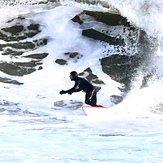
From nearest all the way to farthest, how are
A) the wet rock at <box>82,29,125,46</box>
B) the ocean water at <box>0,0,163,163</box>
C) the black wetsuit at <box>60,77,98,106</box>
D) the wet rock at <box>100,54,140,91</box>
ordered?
the ocean water at <box>0,0,163,163</box> < the black wetsuit at <box>60,77,98,106</box> < the wet rock at <box>100,54,140,91</box> < the wet rock at <box>82,29,125,46</box>

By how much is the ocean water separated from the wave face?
0.09ft

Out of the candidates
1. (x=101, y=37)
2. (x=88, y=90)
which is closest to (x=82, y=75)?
(x=101, y=37)

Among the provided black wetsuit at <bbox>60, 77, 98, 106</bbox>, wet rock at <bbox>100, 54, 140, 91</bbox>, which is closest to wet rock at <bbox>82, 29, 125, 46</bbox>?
wet rock at <bbox>100, 54, 140, 91</bbox>

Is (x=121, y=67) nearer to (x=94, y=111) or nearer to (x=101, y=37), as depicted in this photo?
(x=101, y=37)

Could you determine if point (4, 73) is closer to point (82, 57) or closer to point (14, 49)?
point (14, 49)

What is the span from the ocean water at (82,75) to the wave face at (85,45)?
1.0 inches

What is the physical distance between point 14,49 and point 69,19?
2530mm

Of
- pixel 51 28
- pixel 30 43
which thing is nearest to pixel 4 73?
pixel 30 43

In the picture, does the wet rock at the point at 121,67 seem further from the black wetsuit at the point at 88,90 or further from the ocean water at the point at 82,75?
the black wetsuit at the point at 88,90

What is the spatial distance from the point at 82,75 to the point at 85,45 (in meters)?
1.90

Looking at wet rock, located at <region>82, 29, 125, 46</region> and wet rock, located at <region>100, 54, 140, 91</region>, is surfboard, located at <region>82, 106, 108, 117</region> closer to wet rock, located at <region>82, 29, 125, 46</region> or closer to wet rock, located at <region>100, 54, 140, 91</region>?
wet rock, located at <region>100, 54, 140, 91</region>

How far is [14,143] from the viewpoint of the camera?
5.98 metres

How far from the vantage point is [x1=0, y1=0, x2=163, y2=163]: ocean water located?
5922mm

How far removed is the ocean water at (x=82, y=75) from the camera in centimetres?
592
